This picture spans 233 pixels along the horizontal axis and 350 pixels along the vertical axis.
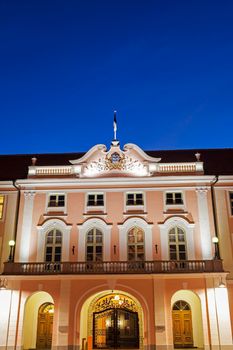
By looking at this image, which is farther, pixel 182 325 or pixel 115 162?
pixel 115 162

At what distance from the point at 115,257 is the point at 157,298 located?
3.45 meters

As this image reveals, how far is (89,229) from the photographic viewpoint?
25.3 meters

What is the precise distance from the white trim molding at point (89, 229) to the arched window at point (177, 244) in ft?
12.1

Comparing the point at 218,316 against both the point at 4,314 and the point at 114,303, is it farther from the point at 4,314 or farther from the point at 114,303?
the point at 4,314

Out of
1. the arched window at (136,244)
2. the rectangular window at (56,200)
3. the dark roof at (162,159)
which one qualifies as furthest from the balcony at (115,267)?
the dark roof at (162,159)

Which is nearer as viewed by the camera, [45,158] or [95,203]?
[95,203]

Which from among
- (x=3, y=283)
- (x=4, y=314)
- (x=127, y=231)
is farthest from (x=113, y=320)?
(x=3, y=283)

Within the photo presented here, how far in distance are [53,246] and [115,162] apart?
6.60 meters

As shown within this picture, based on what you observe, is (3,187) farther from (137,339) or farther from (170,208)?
(137,339)

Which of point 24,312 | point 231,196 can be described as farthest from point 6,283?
point 231,196

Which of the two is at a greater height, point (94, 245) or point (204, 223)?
point (204, 223)

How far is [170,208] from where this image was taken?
2547 centimetres

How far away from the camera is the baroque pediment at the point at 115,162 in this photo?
2659 centimetres

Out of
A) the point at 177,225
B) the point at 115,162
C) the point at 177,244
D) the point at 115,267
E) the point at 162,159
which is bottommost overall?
the point at 115,267
